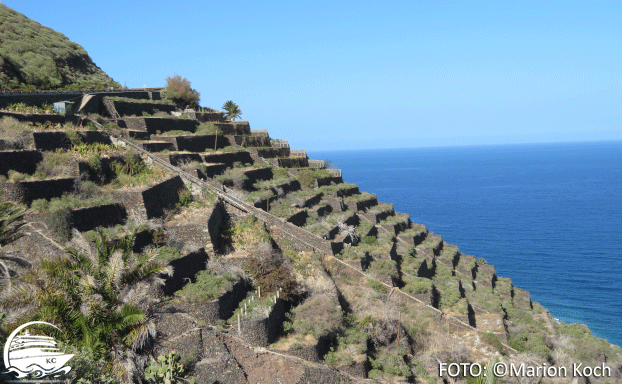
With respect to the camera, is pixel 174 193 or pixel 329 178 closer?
pixel 174 193

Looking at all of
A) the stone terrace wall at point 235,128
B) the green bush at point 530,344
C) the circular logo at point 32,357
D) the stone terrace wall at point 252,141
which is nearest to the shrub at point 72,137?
the circular logo at point 32,357

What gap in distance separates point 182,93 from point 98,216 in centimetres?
2742

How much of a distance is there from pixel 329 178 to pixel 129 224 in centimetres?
2638

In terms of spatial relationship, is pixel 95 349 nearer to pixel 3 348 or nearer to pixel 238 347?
pixel 3 348

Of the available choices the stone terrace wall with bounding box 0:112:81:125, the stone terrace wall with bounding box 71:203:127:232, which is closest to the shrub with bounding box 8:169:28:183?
the stone terrace wall with bounding box 71:203:127:232

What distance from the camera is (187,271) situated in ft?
76.3

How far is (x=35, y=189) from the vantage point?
23.4 metres

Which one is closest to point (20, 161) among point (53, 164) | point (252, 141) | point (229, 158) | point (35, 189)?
point (53, 164)

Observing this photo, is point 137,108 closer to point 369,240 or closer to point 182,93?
point 182,93

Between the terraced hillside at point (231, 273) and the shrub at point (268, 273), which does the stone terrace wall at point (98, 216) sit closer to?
the terraced hillside at point (231, 273)

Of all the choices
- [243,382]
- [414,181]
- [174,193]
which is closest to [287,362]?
[243,382]

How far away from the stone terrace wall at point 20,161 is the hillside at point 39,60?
1170 cm

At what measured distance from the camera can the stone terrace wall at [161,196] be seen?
2608cm

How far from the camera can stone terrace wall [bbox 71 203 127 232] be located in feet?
74.7
